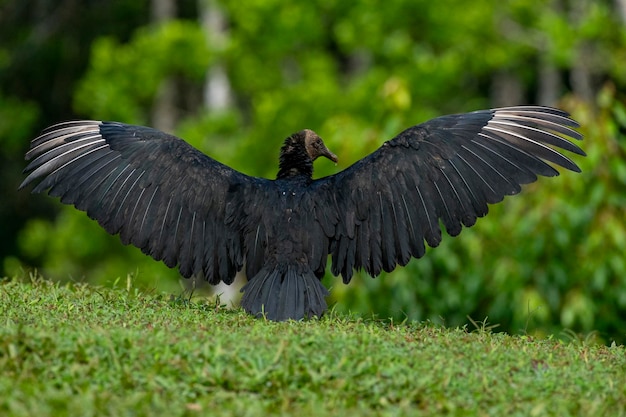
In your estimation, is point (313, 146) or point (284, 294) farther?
point (313, 146)

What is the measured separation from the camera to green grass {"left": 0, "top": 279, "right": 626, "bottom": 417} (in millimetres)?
4457

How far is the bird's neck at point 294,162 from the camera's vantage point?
22.5 feet

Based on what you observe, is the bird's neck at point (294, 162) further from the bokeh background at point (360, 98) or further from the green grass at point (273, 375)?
the bokeh background at point (360, 98)

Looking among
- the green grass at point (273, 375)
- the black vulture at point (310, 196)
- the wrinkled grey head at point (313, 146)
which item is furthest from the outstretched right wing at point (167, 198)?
the green grass at point (273, 375)

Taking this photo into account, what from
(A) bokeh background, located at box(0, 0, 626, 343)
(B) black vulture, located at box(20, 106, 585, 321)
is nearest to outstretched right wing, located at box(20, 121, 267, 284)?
(B) black vulture, located at box(20, 106, 585, 321)

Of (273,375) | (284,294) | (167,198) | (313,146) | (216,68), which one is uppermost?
(216,68)

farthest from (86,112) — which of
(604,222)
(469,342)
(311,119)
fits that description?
(469,342)

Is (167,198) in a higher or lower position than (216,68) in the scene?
lower

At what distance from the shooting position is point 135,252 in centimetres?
1916

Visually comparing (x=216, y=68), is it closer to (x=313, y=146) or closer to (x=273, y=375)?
(x=313, y=146)

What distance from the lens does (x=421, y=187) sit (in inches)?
247

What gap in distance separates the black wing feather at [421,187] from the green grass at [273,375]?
41.6 inches

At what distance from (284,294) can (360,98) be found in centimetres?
1097

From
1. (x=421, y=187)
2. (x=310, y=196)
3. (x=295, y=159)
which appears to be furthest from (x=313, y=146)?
(x=421, y=187)
